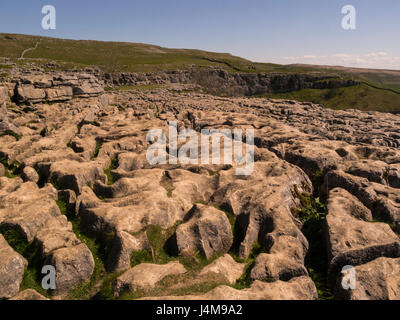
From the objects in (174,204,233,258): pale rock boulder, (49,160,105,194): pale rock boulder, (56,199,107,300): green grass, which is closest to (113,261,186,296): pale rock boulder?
(174,204,233,258): pale rock boulder

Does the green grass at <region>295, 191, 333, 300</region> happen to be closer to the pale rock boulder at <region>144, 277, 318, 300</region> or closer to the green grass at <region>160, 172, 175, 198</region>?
the pale rock boulder at <region>144, 277, 318, 300</region>

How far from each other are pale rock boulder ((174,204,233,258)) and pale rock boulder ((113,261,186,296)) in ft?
6.16

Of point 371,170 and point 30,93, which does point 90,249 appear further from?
point 30,93

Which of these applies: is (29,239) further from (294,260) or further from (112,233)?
(294,260)

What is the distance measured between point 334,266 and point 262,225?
5.93 metres

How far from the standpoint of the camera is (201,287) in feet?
49.1

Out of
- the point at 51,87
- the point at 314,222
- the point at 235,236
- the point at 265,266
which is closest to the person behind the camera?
the point at 265,266

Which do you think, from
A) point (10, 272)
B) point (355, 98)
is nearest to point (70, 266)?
point (10, 272)

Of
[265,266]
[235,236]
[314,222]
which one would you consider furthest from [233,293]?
[314,222]

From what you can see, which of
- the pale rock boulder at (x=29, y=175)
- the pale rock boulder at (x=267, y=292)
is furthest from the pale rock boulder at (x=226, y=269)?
the pale rock boulder at (x=29, y=175)

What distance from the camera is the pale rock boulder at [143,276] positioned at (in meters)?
15.0

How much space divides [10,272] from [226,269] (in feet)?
44.4

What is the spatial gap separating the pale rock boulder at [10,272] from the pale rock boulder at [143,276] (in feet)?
19.8

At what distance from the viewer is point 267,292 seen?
1432cm
